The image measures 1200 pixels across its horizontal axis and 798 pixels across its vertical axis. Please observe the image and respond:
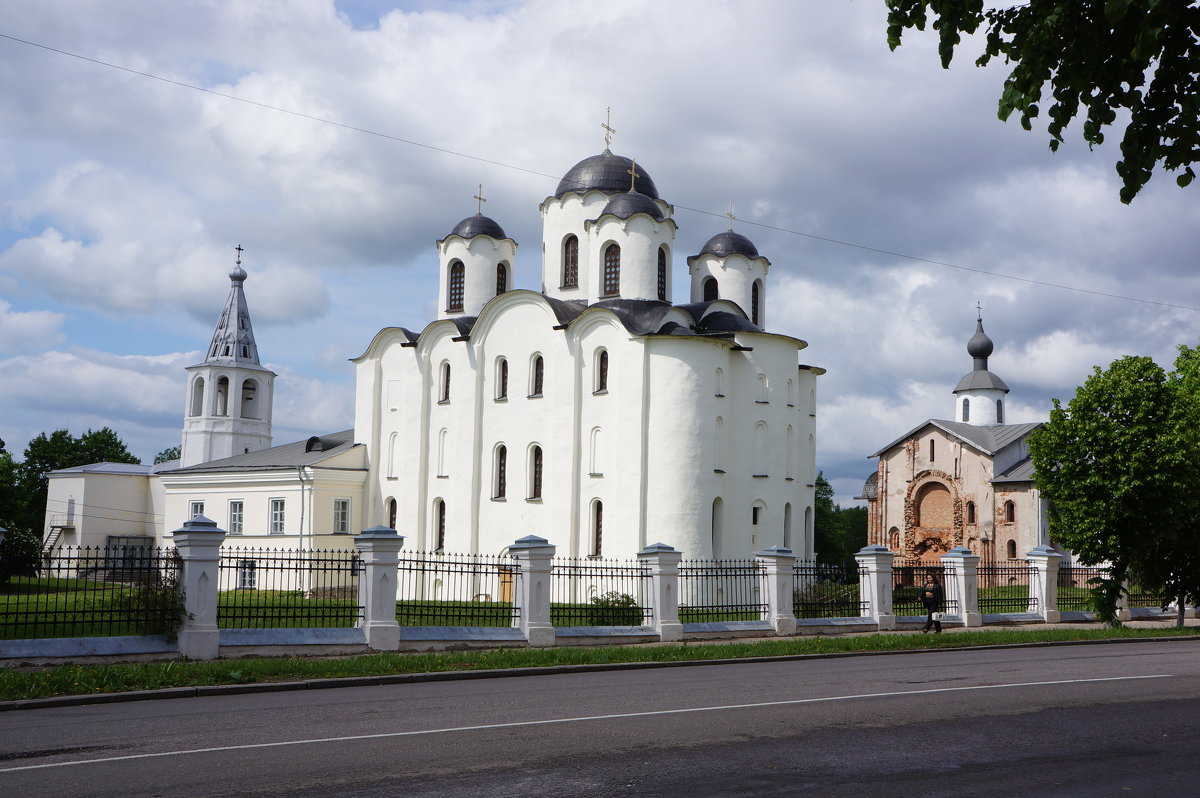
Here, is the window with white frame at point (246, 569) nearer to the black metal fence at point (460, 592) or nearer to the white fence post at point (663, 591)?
the black metal fence at point (460, 592)

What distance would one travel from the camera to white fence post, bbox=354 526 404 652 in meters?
15.6

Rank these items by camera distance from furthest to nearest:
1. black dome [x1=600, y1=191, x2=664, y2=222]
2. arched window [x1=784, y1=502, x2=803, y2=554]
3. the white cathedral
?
black dome [x1=600, y1=191, x2=664, y2=222]
arched window [x1=784, y1=502, x2=803, y2=554]
the white cathedral

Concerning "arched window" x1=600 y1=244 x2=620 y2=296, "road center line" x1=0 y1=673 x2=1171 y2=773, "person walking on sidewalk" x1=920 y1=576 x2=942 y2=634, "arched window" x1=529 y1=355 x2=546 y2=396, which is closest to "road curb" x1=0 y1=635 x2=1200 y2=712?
"person walking on sidewalk" x1=920 y1=576 x2=942 y2=634

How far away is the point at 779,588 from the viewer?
20406 millimetres

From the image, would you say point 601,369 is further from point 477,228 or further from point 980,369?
point 980,369

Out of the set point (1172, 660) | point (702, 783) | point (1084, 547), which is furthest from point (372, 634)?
point (1084, 547)

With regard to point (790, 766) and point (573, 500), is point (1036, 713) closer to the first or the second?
point (790, 766)

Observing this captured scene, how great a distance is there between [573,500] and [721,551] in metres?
4.69

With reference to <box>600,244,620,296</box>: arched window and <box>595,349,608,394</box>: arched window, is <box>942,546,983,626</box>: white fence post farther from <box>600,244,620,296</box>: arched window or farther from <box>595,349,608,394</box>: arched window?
<box>600,244,620,296</box>: arched window

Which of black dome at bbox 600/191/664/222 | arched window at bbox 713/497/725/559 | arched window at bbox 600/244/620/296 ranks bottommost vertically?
arched window at bbox 713/497/725/559

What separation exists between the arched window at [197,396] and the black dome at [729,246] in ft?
98.9

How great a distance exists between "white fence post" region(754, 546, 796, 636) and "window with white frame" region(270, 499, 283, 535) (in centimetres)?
2484

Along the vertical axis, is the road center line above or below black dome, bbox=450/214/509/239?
below

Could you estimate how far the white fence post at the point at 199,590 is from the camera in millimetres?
13945
